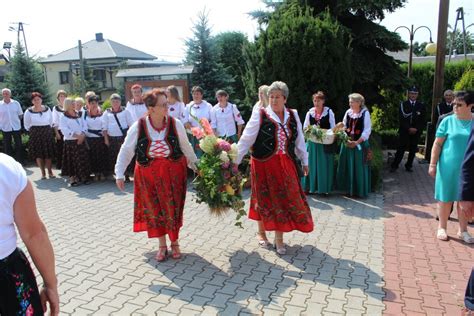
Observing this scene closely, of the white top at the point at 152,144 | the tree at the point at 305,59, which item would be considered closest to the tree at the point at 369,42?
the tree at the point at 305,59

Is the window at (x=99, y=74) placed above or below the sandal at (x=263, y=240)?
above

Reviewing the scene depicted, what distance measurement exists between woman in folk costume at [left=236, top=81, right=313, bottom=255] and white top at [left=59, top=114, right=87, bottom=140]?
211 inches

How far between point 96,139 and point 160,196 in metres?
5.34

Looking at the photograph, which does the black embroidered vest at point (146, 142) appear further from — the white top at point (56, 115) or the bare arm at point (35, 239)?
the white top at point (56, 115)

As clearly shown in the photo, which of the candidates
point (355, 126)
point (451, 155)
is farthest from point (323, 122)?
point (451, 155)

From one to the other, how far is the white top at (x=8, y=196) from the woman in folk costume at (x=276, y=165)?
11.2 ft

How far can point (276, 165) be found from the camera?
5.20 meters

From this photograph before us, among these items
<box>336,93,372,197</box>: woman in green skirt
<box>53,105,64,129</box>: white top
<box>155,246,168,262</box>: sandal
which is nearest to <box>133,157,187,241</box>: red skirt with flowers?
<box>155,246,168,262</box>: sandal

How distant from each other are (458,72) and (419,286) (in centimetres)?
1464

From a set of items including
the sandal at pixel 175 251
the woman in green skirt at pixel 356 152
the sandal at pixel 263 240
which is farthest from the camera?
the woman in green skirt at pixel 356 152

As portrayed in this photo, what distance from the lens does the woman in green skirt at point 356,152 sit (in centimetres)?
788

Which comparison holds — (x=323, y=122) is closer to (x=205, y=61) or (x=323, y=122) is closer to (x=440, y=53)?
(x=440, y=53)

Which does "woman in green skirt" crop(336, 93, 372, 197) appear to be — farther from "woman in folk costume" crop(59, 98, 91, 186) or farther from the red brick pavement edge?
"woman in folk costume" crop(59, 98, 91, 186)

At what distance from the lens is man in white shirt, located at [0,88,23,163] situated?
11.4m
